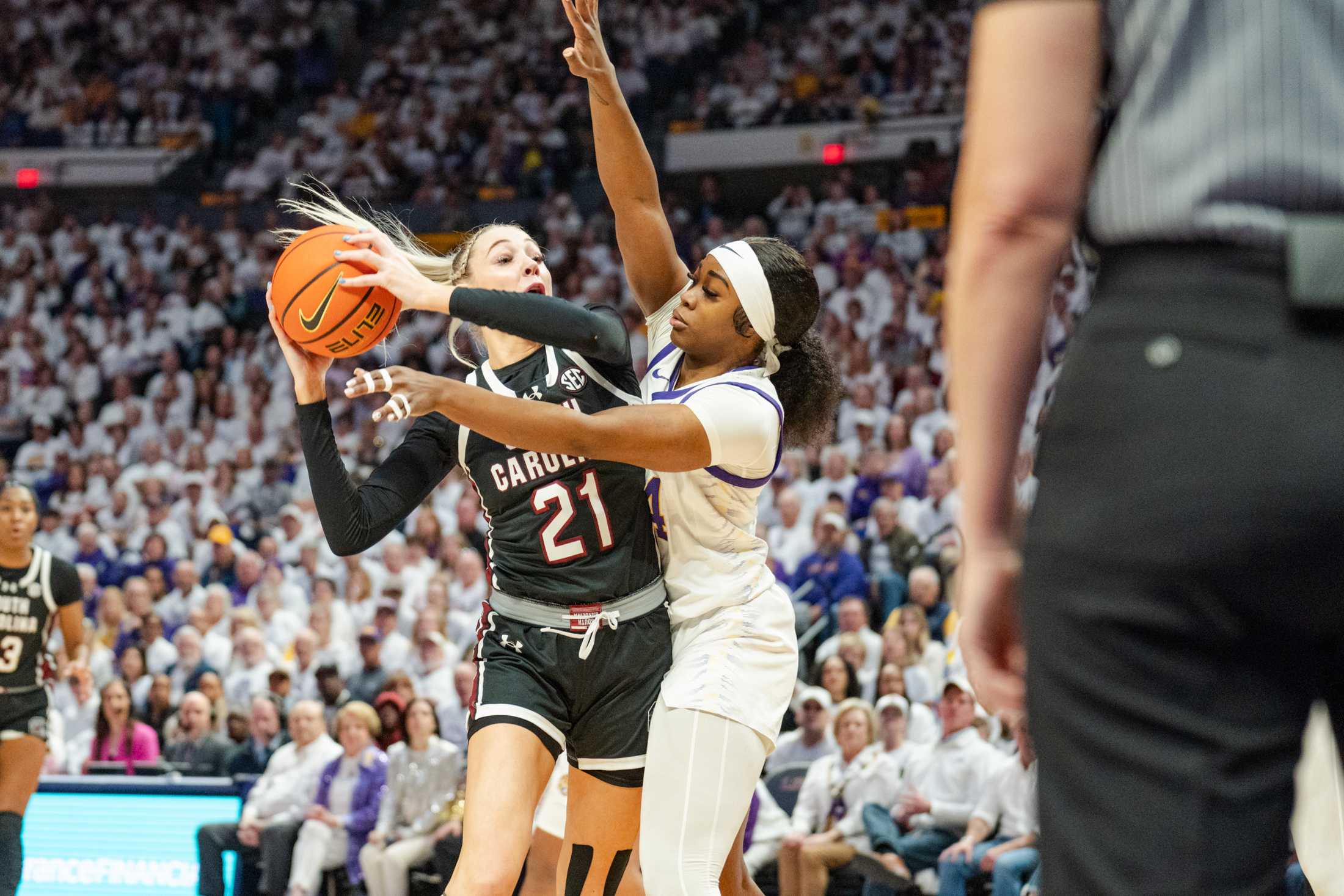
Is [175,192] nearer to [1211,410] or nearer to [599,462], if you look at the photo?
[599,462]

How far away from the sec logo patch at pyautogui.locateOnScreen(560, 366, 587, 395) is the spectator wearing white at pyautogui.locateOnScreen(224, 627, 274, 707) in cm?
786

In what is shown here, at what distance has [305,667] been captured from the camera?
37.1 ft

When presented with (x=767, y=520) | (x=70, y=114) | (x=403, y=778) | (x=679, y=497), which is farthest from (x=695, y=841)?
(x=70, y=114)

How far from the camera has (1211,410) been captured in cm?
115

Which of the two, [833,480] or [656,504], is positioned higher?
[656,504]

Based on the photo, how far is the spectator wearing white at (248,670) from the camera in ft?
36.9

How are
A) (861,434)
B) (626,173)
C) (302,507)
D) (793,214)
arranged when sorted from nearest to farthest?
(626,173) < (861,434) < (302,507) < (793,214)

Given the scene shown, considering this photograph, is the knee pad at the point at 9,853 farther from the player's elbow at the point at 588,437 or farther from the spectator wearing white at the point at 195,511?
the spectator wearing white at the point at 195,511

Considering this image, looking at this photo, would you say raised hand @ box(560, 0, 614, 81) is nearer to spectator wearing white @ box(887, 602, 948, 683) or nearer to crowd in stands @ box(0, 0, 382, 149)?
spectator wearing white @ box(887, 602, 948, 683)

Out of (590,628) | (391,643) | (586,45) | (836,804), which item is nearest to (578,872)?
(590,628)

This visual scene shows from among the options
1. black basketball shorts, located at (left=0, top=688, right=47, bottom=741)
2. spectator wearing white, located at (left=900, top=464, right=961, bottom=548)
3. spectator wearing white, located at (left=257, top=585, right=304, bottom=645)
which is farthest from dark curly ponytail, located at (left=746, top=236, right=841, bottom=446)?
spectator wearing white, located at (left=257, top=585, right=304, bottom=645)

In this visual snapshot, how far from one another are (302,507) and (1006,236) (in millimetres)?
13656

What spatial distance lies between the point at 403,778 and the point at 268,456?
23.1 feet

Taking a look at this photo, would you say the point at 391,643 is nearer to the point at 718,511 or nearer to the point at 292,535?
the point at 292,535
